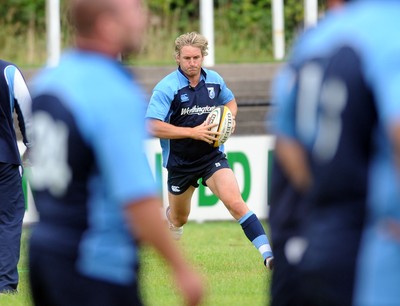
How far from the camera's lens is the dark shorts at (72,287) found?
13.4 feet

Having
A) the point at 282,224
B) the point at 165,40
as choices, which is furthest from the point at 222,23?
the point at 282,224

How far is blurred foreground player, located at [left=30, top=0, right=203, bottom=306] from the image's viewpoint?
13.1 feet

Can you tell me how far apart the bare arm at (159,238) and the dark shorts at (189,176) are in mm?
6660

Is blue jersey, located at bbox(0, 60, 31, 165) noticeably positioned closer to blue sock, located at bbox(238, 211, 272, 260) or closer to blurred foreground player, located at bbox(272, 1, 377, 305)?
blue sock, located at bbox(238, 211, 272, 260)

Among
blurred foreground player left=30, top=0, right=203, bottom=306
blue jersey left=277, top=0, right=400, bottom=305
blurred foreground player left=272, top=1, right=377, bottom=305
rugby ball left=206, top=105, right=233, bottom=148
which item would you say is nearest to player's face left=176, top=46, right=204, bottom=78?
rugby ball left=206, top=105, right=233, bottom=148

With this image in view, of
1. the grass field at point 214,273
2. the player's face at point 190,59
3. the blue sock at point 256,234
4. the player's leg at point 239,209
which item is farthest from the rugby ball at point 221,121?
the grass field at point 214,273

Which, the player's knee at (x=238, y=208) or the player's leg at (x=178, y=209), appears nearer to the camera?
the player's knee at (x=238, y=208)

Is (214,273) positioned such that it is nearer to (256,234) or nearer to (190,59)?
(256,234)

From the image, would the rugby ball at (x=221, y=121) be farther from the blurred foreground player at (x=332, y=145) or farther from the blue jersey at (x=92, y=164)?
the blurred foreground player at (x=332, y=145)

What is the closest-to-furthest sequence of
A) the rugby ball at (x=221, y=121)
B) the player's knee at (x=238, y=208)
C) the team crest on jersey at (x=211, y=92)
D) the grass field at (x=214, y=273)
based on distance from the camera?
the grass field at (x=214, y=273), the player's knee at (x=238, y=208), the rugby ball at (x=221, y=121), the team crest on jersey at (x=211, y=92)

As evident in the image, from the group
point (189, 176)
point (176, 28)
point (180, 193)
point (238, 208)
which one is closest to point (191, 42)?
point (189, 176)

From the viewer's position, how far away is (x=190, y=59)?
10711 millimetres

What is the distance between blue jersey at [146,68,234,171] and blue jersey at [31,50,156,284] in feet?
21.1

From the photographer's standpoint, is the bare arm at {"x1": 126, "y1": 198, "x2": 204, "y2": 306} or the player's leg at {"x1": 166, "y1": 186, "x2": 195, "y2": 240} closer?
the bare arm at {"x1": 126, "y1": 198, "x2": 204, "y2": 306}
